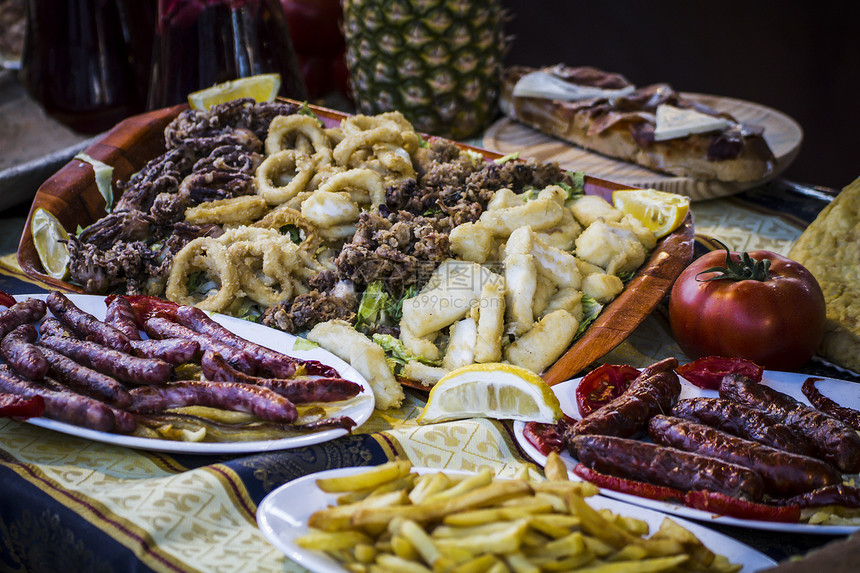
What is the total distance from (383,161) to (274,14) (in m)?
1.63

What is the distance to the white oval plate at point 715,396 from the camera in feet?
5.27

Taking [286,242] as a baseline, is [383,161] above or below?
above

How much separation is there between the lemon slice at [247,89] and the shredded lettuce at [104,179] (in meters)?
0.60

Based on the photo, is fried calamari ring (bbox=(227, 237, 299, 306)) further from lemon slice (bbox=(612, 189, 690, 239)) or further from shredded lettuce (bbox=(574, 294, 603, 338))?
lemon slice (bbox=(612, 189, 690, 239))

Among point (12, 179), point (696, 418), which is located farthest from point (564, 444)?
point (12, 179)

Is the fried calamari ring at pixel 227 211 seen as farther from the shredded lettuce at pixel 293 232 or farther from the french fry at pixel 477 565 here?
the french fry at pixel 477 565

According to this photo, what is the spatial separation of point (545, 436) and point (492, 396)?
22cm

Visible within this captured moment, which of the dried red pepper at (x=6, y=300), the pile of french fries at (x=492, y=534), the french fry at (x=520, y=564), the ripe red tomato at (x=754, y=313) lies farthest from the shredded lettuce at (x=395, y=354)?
the dried red pepper at (x=6, y=300)

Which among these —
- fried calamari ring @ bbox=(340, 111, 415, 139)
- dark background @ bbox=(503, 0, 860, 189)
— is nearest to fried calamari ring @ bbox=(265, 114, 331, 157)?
fried calamari ring @ bbox=(340, 111, 415, 139)

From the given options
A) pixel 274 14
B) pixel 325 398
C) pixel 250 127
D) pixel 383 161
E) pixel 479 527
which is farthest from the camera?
pixel 274 14

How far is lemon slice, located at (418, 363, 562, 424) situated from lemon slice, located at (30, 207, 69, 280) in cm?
171

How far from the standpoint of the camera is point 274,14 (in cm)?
403

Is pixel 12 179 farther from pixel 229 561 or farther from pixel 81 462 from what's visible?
pixel 229 561

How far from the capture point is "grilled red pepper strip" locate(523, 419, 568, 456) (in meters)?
1.84
